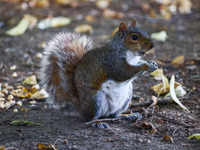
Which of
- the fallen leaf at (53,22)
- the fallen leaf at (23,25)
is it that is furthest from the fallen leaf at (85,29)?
the fallen leaf at (23,25)

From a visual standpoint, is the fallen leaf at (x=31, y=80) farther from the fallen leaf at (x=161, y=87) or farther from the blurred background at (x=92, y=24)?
the fallen leaf at (x=161, y=87)

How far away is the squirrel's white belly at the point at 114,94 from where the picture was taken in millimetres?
2674

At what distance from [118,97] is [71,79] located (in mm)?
475

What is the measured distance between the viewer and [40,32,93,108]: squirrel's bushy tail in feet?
9.66

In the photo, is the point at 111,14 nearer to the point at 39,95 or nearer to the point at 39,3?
the point at 39,3

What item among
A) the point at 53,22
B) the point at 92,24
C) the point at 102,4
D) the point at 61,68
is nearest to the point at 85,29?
the point at 92,24

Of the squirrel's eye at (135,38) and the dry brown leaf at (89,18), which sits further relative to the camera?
the dry brown leaf at (89,18)

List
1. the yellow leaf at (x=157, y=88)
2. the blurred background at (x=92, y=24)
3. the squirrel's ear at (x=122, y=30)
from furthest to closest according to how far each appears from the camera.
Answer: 1. the blurred background at (x=92, y=24)
2. the yellow leaf at (x=157, y=88)
3. the squirrel's ear at (x=122, y=30)

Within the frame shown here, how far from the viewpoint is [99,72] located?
8.82ft

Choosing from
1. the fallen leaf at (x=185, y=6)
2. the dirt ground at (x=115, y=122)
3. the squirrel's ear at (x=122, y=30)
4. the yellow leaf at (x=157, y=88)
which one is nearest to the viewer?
the dirt ground at (x=115, y=122)

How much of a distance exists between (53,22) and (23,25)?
0.51m

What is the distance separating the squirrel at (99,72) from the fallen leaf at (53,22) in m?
2.95

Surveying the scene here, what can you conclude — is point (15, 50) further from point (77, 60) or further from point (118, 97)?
point (118, 97)

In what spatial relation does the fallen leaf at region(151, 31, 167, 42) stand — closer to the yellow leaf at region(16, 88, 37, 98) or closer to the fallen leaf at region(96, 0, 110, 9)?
the fallen leaf at region(96, 0, 110, 9)
